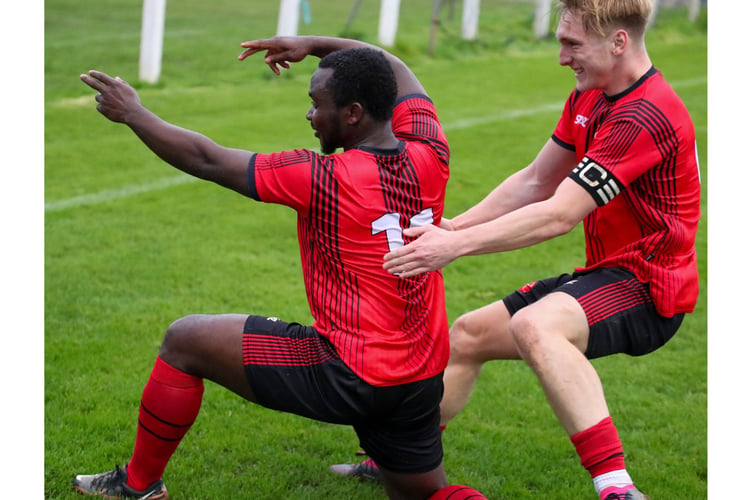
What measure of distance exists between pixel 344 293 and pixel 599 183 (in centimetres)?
106

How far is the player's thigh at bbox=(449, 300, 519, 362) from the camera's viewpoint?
436cm

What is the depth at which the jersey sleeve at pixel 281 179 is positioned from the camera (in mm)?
3467

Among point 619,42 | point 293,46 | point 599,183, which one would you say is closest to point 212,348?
point 293,46

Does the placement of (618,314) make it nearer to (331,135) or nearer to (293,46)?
(331,135)

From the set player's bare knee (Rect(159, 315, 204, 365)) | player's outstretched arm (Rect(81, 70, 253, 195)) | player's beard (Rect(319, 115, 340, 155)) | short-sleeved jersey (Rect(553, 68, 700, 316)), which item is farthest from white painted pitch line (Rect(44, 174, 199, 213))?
short-sleeved jersey (Rect(553, 68, 700, 316))

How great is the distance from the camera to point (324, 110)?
11.7 feet

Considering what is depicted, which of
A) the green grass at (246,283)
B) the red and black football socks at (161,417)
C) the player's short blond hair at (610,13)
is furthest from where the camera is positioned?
the green grass at (246,283)

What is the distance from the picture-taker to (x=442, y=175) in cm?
379

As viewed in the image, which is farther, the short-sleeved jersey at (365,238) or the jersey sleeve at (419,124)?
the jersey sleeve at (419,124)

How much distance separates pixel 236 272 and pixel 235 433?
9.44 ft

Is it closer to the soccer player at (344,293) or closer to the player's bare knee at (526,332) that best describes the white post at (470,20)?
the soccer player at (344,293)

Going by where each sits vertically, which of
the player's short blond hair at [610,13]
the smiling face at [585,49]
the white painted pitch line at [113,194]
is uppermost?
the player's short blond hair at [610,13]

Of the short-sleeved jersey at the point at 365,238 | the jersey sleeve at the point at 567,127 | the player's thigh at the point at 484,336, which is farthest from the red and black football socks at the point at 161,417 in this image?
the jersey sleeve at the point at 567,127

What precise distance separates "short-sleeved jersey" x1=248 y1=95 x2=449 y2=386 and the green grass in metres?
1.15
